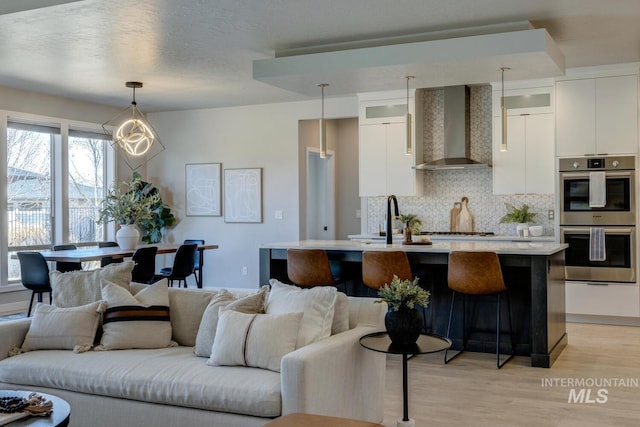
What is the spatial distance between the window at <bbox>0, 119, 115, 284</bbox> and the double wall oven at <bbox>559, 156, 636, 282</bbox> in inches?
244

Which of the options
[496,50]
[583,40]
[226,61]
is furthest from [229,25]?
[583,40]

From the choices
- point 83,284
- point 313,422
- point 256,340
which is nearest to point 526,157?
point 256,340

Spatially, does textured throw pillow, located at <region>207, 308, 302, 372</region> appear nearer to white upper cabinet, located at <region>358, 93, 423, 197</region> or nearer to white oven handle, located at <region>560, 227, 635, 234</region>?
white oven handle, located at <region>560, 227, 635, 234</region>

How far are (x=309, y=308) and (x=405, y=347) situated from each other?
1.80 ft

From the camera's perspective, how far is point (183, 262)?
744cm

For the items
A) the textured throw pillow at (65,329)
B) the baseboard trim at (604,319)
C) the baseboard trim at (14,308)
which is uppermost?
the textured throw pillow at (65,329)

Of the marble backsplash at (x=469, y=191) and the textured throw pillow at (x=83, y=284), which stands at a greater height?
the marble backsplash at (x=469, y=191)

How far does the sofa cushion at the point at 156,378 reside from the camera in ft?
9.41

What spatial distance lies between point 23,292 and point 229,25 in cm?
463

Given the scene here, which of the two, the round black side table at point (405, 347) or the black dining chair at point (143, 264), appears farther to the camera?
the black dining chair at point (143, 264)

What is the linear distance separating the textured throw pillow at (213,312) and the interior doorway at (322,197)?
653cm

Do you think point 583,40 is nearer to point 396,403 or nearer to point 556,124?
point 556,124

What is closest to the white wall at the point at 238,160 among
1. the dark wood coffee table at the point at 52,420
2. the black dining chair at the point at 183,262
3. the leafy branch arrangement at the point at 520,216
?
the black dining chair at the point at 183,262

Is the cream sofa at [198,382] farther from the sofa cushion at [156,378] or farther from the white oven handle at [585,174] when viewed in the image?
the white oven handle at [585,174]
